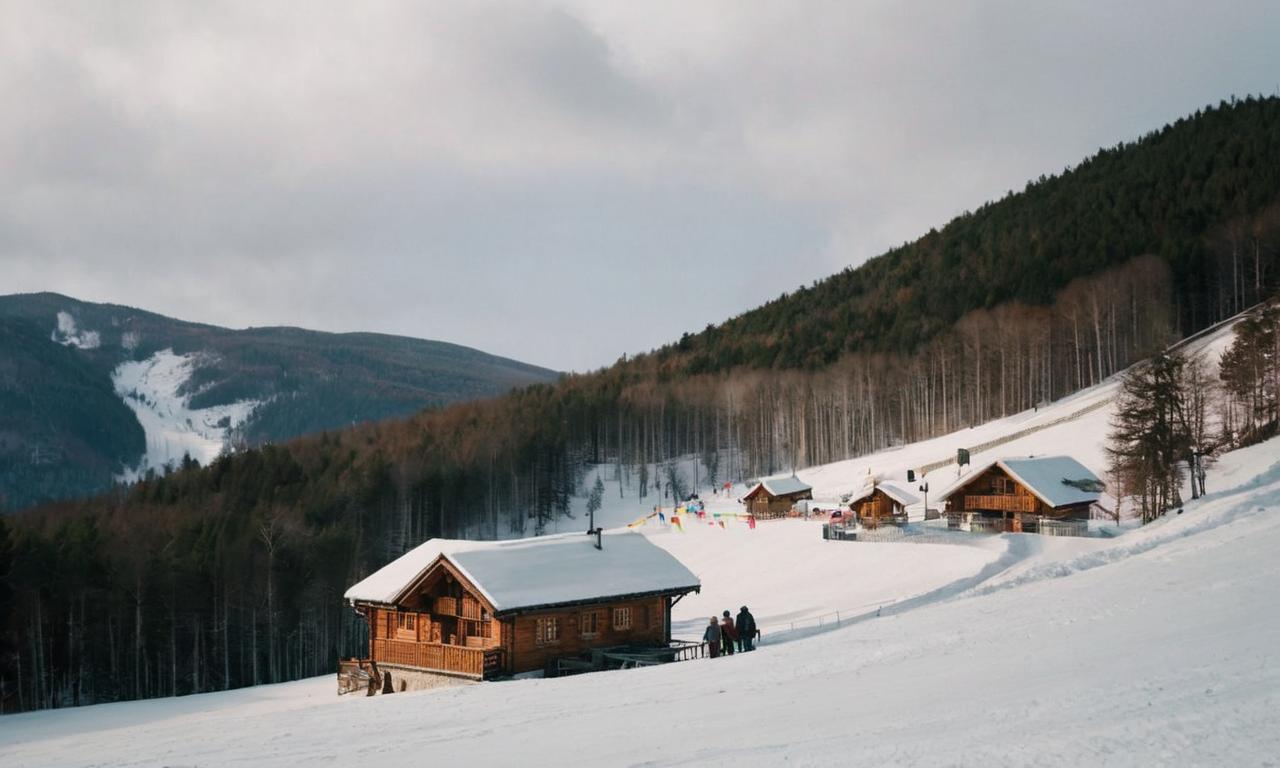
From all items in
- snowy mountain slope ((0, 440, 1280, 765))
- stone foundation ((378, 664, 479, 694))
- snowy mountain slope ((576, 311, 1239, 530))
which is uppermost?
snowy mountain slope ((576, 311, 1239, 530))

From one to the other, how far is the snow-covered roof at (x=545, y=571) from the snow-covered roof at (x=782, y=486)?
43.5 metres

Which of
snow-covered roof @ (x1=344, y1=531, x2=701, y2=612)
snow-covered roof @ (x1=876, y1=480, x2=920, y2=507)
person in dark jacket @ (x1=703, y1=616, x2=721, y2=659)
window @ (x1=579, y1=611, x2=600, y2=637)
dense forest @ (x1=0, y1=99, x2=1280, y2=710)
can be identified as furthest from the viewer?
snow-covered roof @ (x1=876, y1=480, x2=920, y2=507)

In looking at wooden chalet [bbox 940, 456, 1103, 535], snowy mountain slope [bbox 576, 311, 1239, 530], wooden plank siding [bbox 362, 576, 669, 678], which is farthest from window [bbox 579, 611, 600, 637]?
snowy mountain slope [bbox 576, 311, 1239, 530]

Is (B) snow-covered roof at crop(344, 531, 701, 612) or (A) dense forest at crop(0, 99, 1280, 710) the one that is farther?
(A) dense forest at crop(0, 99, 1280, 710)

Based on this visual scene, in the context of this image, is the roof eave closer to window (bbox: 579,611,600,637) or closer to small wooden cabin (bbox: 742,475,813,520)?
window (bbox: 579,611,600,637)

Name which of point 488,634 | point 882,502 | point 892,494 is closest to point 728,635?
point 488,634

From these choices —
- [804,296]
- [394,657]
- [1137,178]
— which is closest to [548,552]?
[394,657]

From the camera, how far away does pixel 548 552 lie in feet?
Result: 107

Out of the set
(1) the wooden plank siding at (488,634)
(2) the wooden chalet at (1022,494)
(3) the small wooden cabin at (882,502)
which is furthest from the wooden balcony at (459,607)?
(3) the small wooden cabin at (882,502)

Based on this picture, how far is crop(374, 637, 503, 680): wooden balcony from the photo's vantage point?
29.4 meters

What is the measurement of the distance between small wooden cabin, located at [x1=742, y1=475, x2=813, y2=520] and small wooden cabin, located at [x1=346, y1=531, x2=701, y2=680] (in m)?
43.9

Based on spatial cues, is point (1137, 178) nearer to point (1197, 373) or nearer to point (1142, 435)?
point (1197, 373)

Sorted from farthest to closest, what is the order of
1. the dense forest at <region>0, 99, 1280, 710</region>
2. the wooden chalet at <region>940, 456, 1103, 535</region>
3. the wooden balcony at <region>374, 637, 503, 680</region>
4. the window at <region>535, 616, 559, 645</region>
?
the wooden chalet at <region>940, 456, 1103, 535</region> → the dense forest at <region>0, 99, 1280, 710</region> → the window at <region>535, 616, 559, 645</region> → the wooden balcony at <region>374, 637, 503, 680</region>

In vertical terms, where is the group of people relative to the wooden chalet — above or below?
below
